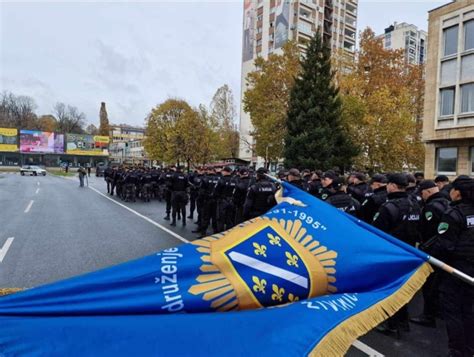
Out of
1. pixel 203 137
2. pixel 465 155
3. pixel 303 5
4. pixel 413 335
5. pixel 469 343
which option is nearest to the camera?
pixel 469 343

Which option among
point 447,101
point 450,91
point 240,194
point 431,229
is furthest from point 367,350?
point 450,91

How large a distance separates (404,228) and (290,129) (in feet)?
61.5

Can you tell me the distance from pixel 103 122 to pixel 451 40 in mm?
108916

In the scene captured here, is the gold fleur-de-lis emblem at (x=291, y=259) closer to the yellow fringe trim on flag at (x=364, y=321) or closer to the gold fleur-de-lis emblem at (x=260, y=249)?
the gold fleur-de-lis emblem at (x=260, y=249)

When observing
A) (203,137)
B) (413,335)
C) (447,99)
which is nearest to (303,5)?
(203,137)

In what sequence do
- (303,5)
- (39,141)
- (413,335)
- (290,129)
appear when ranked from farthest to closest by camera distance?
(39,141) < (303,5) < (290,129) < (413,335)

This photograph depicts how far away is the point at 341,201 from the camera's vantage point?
555cm

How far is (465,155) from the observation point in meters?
21.0

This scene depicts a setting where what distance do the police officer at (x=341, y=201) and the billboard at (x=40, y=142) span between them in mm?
81821

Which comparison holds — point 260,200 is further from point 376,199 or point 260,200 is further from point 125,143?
point 125,143

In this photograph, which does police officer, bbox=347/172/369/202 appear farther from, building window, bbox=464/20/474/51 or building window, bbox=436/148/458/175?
building window, bbox=464/20/474/51

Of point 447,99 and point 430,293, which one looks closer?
point 430,293

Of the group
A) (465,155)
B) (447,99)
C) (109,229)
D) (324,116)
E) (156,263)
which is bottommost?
(109,229)

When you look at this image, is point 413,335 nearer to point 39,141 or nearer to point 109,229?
point 109,229
